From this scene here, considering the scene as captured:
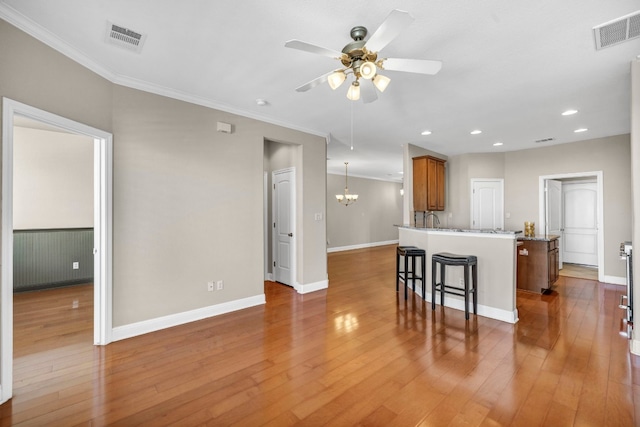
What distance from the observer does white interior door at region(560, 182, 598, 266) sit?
668 cm

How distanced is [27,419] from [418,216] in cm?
666

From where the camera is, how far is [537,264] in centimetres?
472

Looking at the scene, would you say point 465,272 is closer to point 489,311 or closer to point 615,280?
point 489,311

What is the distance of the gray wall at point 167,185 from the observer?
8.16 feet

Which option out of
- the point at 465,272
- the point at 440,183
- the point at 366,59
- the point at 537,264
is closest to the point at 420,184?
the point at 440,183

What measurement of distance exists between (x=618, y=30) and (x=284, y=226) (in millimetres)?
4489

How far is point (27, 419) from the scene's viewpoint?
6.08ft

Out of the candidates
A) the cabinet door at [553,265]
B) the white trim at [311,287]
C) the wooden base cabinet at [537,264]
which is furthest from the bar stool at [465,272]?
the cabinet door at [553,265]

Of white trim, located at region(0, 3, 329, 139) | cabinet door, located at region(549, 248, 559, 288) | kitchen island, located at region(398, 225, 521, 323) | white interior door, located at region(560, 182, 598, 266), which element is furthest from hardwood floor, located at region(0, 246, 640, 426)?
white interior door, located at region(560, 182, 598, 266)

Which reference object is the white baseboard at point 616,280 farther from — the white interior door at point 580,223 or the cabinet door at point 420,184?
the cabinet door at point 420,184

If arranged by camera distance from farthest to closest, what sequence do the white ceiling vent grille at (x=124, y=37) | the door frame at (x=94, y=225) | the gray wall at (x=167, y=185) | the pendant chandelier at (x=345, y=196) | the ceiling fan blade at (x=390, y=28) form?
the pendant chandelier at (x=345, y=196)
the gray wall at (x=167, y=185)
the white ceiling vent grille at (x=124, y=37)
the door frame at (x=94, y=225)
the ceiling fan blade at (x=390, y=28)

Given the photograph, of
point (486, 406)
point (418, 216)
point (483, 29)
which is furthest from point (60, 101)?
point (418, 216)

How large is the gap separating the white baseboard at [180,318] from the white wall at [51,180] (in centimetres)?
324

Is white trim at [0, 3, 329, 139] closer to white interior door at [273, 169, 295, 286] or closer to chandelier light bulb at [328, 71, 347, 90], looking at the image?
white interior door at [273, 169, 295, 286]
